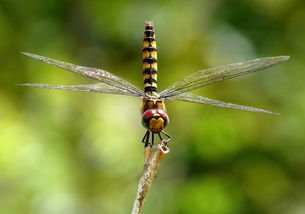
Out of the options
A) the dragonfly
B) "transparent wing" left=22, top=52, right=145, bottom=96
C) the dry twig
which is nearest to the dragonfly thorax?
the dragonfly

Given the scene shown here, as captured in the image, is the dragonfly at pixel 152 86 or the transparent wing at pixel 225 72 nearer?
the dragonfly at pixel 152 86

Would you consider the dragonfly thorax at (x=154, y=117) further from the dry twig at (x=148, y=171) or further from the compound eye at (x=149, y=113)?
the dry twig at (x=148, y=171)

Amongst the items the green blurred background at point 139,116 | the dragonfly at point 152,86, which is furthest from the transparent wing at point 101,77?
the green blurred background at point 139,116

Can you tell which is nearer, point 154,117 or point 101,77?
point 154,117

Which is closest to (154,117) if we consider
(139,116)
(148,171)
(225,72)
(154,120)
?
(154,120)

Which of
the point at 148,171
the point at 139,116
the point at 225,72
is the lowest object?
the point at 148,171

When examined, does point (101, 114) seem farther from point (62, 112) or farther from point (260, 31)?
point (260, 31)

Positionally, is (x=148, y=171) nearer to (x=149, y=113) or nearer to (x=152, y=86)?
(x=149, y=113)
